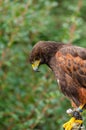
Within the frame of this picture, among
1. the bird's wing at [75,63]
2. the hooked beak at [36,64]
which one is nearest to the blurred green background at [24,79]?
the hooked beak at [36,64]

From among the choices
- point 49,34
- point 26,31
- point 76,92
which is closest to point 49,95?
point 26,31

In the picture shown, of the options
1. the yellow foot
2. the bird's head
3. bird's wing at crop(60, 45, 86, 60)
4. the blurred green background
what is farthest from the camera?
the blurred green background

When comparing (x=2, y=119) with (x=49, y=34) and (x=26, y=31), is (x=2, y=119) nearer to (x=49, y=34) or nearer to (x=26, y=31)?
(x=26, y=31)

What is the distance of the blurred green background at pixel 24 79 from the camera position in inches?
198

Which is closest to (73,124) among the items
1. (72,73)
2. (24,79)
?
(72,73)

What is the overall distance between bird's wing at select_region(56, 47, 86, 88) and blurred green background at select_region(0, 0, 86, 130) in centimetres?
82

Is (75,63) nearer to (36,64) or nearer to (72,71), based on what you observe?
(72,71)

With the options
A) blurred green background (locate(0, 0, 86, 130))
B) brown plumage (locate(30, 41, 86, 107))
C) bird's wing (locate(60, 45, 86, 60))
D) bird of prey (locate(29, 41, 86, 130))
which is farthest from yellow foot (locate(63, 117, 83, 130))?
blurred green background (locate(0, 0, 86, 130))

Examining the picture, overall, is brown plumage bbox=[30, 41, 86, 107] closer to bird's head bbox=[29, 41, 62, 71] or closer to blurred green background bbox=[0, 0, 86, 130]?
bird's head bbox=[29, 41, 62, 71]

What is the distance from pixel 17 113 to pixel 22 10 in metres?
0.99

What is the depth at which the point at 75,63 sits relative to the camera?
4020 mm

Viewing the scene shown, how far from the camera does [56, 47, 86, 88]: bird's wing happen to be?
398 cm

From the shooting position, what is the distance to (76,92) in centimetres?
397

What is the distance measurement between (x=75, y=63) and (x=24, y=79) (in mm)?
1403
